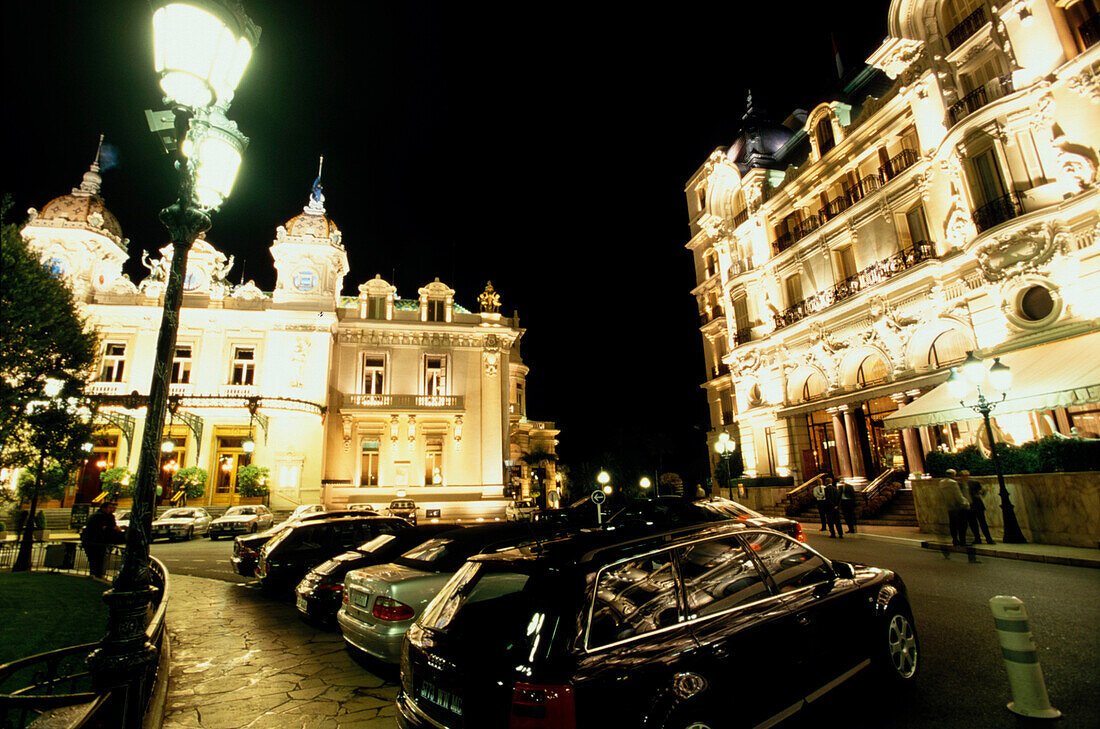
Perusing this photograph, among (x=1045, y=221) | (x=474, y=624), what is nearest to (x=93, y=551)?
(x=474, y=624)

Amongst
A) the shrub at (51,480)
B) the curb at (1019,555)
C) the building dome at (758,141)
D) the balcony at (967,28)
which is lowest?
the curb at (1019,555)

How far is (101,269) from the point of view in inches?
1250

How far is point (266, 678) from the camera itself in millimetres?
5598

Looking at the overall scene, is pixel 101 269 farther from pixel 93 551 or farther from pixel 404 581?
pixel 404 581

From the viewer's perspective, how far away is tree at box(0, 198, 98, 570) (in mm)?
16594

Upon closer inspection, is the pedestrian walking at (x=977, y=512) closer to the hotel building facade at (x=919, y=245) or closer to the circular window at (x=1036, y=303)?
the hotel building facade at (x=919, y=245)

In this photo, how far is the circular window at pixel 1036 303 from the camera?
15414 millimetres

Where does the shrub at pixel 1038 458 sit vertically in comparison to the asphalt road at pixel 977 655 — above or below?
above

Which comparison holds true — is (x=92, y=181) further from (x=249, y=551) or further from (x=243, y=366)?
(x=249, y=551)

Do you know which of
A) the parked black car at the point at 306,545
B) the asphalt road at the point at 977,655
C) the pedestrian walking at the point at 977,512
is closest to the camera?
the asphalt road at the point at 977,655

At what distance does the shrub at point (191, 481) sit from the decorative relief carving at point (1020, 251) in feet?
120

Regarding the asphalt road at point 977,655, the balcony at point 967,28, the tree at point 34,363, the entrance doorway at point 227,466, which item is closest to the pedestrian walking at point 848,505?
the asphalt road at point 977,655

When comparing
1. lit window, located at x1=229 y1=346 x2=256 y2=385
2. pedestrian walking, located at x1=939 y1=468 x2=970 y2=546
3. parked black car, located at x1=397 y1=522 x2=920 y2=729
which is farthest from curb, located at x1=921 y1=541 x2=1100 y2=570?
lit window, located at x1=229 y1=346 x2=256 y2=385

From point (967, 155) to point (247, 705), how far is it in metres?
24.0
